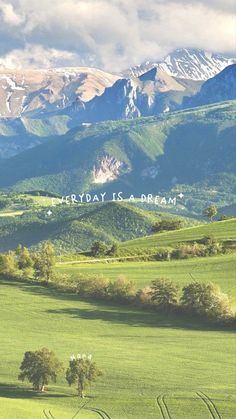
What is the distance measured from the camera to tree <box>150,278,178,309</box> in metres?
131

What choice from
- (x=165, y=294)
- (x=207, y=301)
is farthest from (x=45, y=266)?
(x=207, y=301)

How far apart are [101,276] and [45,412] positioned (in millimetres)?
77629

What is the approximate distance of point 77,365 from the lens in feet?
267

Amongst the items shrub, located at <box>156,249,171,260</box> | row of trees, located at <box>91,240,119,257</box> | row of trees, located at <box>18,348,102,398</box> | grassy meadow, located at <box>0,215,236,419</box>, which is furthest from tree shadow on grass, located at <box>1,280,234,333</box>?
row of trees, located at <box>91,240,119,257</box>

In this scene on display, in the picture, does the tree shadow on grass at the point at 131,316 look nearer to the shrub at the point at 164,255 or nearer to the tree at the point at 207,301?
the tree at the point at 207,301

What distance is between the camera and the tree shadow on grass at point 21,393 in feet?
264

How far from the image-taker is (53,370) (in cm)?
8338

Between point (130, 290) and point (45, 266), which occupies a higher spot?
point (45, 266)

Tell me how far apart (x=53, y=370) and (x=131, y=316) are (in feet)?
154

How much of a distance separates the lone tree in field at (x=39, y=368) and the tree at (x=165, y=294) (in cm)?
4967

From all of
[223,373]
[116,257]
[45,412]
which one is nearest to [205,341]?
[223,373]

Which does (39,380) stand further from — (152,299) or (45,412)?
(152,299)

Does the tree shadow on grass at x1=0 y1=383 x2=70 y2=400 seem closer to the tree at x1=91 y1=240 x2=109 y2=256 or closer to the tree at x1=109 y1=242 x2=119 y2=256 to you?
the tree at x1=109 y1=242 x2=119 y2=256

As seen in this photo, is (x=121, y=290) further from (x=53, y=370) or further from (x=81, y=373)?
(x=81, y=373)
